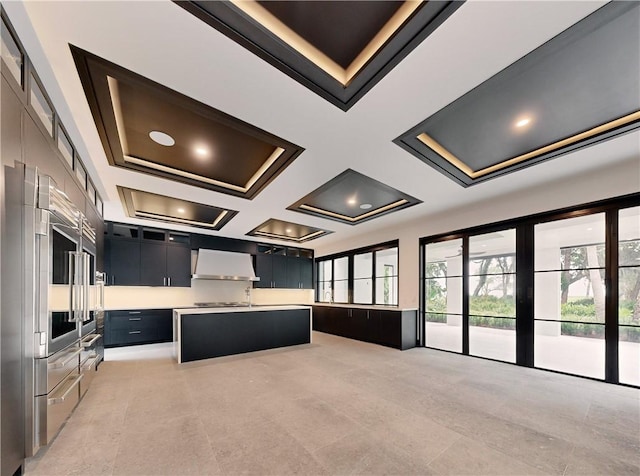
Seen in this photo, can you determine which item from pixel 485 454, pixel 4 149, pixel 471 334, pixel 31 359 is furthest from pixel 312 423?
pixel 471 334

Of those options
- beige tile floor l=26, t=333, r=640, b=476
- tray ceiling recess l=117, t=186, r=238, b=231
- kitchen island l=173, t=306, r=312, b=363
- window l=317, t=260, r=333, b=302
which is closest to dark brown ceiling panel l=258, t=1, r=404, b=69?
beige tile floor l=26, t=333, r=640, b=476

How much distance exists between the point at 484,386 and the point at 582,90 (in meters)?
3.32

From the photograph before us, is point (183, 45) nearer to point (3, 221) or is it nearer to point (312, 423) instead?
point (3, 221)

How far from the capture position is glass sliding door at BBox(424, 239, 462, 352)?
213 inches

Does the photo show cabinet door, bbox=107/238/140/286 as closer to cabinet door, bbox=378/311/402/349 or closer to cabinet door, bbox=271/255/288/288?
cabinet door, bbox=271/255/288/288

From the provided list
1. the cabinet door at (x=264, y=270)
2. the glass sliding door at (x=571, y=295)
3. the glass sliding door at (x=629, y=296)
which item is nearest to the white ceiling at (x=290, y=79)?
the glass sliding door at (x=629, y=296)

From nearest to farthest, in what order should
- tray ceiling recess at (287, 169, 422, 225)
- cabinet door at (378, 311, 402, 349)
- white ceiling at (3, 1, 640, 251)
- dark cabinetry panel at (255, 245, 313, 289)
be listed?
white ceiling at (3, 1, 640, 251), tray ceiling recess at (287, 169, 422, 225), cabinet door at (378, 311, 402, 349), dark cabinetry panel at (255, 245, 313, 289)

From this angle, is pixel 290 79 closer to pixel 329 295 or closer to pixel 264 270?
pixel 264 270

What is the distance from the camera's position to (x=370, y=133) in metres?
2.75

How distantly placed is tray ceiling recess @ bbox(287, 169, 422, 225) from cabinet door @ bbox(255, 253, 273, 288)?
10.8ft

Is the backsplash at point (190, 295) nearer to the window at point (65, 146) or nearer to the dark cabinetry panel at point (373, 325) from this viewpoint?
the dark cabinetry panel at point (373, 325)

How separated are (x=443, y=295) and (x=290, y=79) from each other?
519cm

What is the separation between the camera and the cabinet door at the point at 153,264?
6535mm

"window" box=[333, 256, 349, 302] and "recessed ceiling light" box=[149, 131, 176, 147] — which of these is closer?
"recessed ceiling light" box=[149, 131, 176, 147]
